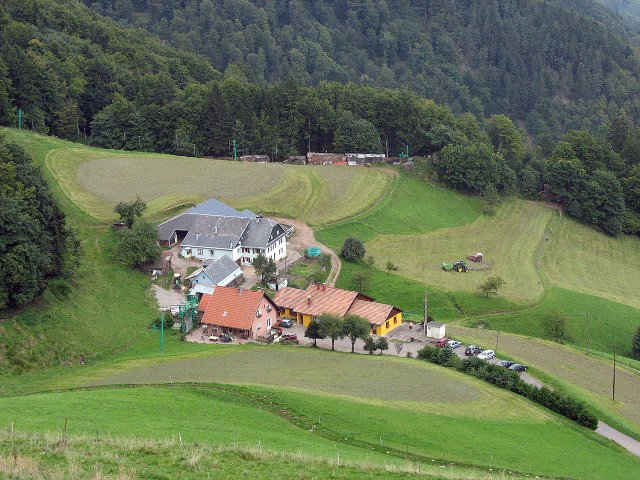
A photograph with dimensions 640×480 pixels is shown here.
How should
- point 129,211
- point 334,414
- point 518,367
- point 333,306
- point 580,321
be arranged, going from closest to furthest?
point 334,414 < point 518,367 < point 333,306 < point 580,321 < point 129,211

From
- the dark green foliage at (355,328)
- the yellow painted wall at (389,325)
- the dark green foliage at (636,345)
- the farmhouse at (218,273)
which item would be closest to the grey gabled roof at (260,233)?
the farmhouse at (218,273)

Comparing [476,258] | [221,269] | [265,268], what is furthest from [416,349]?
[476,258]

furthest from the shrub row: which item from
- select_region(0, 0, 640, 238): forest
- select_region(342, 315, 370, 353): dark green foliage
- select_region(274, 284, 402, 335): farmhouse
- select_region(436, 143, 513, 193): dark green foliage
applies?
select_region(436, 143, 513, 193): dark green foliage

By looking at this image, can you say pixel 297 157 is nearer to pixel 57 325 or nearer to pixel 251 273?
pixel 251 273

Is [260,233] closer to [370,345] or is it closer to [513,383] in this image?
[370,345]

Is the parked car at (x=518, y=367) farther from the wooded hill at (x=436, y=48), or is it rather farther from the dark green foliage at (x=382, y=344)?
the wooded hill at (x=436, y=48)

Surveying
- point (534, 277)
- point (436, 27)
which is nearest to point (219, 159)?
point (534, 277)

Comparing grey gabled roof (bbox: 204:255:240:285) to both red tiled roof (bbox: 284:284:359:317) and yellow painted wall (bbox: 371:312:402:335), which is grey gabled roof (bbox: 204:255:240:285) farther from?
yellow painted wall (bbox: 371:312:402:335)
